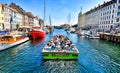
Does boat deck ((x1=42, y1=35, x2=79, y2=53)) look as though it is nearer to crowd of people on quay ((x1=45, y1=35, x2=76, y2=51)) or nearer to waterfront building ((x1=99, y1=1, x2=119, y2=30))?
crowd of people on quay ((x1=45, y1=35, x2=76, y2=51))

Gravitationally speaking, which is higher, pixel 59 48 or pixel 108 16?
pixel 108 16

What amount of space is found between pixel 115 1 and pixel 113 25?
1276 cm

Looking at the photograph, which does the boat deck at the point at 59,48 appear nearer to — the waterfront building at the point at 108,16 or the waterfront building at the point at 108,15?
the waterfront building at the point at 108,16

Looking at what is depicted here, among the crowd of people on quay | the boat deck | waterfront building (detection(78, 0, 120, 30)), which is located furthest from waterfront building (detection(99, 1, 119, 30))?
the boat deck

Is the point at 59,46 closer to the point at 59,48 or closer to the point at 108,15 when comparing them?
the point at 59,48

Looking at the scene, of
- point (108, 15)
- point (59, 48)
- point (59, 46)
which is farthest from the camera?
point (108, 15)

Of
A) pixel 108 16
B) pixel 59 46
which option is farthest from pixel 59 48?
pixel 108 16

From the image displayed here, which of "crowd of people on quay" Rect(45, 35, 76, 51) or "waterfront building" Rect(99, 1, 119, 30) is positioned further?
"waterfront building" Rect(99, 1, 119, 30)

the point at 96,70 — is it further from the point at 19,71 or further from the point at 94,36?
the point at 94,36

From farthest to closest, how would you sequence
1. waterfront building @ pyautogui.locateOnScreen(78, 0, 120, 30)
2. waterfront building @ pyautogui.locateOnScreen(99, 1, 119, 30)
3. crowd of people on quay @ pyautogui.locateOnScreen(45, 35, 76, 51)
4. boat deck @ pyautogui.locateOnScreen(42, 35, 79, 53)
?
waterfront building @ pyautogui.locateOnScreen(99, 1, 119, 30)
waterfront building @ pyautogui.locateOnScreen(78, 0, 120, 30)
crowd of people on quay @ pyautogui.locateOnScreen(45, 35, 76, 51)
boat deck @ pyautogui.locateOnScreen(42, 35, 79, 53)

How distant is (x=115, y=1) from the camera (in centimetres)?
7125

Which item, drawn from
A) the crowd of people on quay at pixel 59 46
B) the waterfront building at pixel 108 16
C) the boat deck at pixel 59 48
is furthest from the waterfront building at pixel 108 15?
the boat deck at pixel 59 48

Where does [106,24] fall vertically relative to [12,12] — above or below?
below

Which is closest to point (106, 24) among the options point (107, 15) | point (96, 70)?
point (107, 15)
